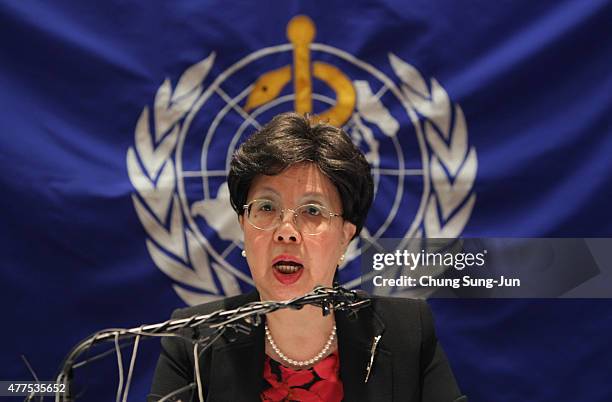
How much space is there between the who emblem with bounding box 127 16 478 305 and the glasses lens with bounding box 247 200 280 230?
765 mm

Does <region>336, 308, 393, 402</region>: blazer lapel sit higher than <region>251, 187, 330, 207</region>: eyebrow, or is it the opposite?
<region>251, 187, 330, 207</region>: eyebrow

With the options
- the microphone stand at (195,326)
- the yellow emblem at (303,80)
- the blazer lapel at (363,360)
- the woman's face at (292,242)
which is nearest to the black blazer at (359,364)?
the blazer lapel at (363,360)

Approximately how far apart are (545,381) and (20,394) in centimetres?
148

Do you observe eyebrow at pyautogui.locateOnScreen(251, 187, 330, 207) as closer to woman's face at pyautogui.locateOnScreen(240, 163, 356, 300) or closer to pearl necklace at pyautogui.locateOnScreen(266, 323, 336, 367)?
woman's face at pyautogui.locateOnScreen(240, 163, 356, 300)

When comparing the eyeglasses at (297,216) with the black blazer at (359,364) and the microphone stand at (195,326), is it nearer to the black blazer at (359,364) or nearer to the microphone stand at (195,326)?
the black blazer at (359,364)

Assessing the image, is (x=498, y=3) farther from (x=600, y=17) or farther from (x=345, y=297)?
(x=345, y=297)

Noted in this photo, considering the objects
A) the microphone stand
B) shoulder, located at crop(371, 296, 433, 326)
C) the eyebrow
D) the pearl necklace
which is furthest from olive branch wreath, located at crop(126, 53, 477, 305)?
the microphone stand

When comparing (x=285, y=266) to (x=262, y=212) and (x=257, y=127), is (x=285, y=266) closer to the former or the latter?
(x=262, y=212)

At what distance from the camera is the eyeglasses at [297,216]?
1.35 metres

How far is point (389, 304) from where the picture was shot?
1571 millimetres

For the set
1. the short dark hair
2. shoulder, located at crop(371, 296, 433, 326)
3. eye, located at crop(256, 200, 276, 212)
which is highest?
the short dark hair

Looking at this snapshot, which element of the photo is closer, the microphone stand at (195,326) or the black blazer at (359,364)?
the microphone stand at (195,326)

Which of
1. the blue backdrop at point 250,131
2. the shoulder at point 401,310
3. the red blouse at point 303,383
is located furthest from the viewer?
the blue backdrop at point 250,131

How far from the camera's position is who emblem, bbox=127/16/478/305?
211 cm
